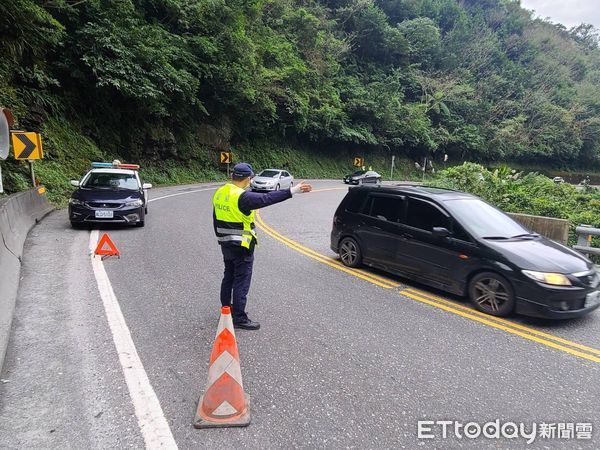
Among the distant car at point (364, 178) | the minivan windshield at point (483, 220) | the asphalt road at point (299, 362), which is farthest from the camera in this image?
the distant car at point (364, 178)

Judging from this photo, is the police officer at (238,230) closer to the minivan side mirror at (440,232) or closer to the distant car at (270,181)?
the minivan side mirror at (440,232)

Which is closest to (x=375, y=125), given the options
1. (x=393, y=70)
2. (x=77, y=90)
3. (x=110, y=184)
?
(x=393, y=70)

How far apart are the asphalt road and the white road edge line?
0.06 m

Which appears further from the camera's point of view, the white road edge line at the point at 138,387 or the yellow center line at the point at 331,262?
the yellow center line at the point at 331,262

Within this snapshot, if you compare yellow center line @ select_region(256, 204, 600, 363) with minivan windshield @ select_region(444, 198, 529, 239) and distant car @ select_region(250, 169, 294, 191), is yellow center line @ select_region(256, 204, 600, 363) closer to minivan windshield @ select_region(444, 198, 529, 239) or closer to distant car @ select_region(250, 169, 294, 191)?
minivan windshield @ select_region(444, 198, 529, 239)

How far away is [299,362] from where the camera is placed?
11.9 feet

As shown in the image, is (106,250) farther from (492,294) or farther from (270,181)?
(270,181)

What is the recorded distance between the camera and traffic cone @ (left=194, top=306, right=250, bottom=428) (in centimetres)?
273

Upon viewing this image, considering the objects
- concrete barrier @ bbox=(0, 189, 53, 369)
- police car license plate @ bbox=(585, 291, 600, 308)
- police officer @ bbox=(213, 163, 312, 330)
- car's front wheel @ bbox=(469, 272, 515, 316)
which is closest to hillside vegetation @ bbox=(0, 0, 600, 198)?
concrete barrier @ bbox=(0, 189, 53, 369)

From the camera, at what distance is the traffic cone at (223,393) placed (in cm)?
273

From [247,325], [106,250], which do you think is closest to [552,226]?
[247,325]

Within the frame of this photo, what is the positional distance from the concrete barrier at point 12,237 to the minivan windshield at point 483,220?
554cm

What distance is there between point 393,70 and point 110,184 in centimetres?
4793

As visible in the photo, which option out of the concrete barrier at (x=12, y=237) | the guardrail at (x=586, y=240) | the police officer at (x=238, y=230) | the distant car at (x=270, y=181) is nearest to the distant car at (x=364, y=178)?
the distant car at (x=270, y=181)
